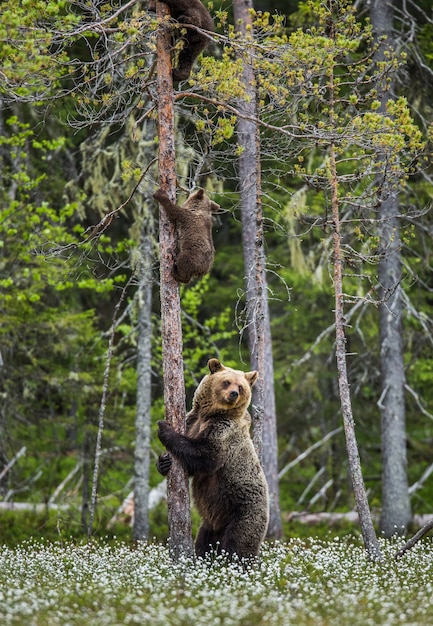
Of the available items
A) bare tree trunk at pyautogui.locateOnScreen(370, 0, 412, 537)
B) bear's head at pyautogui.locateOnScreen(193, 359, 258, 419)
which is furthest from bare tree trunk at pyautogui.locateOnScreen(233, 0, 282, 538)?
bare tree trunk at pyautogui.locateOnScreen(370, 0, 412, 537)

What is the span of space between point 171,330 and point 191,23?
11.4 ft

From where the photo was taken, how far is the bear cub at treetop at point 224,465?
364 inches

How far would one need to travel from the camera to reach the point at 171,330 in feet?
30.7

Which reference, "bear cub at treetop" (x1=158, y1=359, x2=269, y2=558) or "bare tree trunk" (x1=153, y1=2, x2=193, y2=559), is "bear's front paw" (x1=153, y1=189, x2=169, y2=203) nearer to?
"bare tree trunk" (x1=153, y1=2, x2=193, y2=559)

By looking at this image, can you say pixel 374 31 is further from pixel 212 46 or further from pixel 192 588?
pixel 192 588

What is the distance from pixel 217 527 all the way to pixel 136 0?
5.95m

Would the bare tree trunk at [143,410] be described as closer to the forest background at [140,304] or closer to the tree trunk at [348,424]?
the forest background at [140,304]

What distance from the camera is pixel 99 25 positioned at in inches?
366

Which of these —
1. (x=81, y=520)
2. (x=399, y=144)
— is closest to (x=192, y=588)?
(x=399, y=144)

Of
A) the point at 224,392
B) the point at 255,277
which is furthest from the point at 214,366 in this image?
the point at 255,277

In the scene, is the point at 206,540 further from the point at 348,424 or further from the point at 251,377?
the point at 348,424

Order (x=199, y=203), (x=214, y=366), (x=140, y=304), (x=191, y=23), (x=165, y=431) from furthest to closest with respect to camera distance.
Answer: (x=140, y=304) → (x=199, y=203) → (x=191, y=23) → (x=214, y=366) → (x=165, y=431)

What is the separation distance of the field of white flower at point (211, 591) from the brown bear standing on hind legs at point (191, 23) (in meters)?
5.66

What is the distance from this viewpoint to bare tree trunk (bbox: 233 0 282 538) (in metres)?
11.7
